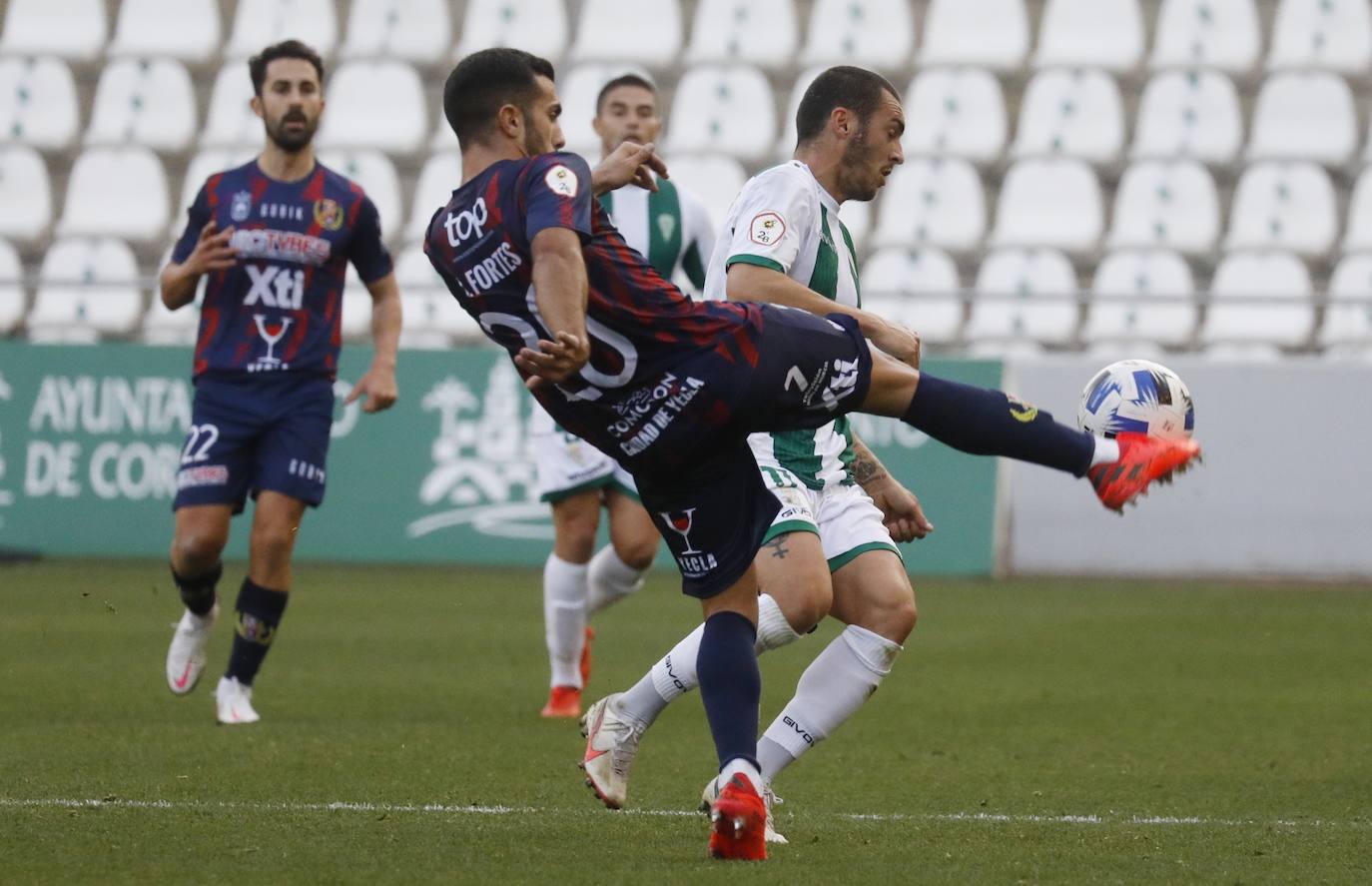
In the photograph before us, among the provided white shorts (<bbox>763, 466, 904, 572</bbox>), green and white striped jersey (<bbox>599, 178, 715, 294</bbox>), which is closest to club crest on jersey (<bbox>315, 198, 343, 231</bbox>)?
green and white striped jersey (<bbox>599, 178, 715, 294</bbox>)

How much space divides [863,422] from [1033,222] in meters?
3.53

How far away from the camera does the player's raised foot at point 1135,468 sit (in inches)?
176

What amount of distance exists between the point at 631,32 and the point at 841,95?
42.1 feet

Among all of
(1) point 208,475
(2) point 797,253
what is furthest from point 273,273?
(2) point 797,253

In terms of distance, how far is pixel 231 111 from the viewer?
17.5 metres

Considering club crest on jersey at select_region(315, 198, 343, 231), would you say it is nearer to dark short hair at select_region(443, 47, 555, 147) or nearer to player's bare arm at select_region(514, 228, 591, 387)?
dark short hair at select_region(443, 47, 555, 147)

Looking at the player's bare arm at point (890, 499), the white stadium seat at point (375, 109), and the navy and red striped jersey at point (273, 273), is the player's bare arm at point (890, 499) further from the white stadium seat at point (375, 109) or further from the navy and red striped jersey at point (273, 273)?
the white stadium seat at point (375, 109)

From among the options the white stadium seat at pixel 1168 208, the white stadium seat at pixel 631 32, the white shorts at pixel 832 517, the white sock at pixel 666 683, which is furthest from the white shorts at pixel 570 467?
the white stadium seat at pixel 631 32

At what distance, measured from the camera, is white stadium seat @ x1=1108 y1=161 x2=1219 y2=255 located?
1628cm

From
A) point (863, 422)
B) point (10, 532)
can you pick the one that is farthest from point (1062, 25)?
point (10, 532)

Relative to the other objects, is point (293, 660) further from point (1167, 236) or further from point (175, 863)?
point (1167, 236)

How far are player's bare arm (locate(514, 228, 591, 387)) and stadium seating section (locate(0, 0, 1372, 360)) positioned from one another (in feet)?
34.7

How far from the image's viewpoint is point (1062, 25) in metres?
17.9

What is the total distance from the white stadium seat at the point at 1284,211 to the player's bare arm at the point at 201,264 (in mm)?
10833
